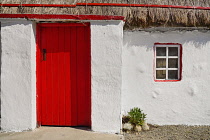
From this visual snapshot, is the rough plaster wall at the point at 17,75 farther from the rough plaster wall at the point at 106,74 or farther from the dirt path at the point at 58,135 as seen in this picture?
the rough plaster wall at the point at 106,74

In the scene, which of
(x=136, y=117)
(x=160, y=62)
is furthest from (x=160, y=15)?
(x=136, y=117)

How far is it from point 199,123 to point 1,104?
15.3ft

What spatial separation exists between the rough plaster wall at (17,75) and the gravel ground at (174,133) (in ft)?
7.25

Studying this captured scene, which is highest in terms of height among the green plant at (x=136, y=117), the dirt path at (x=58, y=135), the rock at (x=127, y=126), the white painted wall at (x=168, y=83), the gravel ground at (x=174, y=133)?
the white painted wall at (x=168, y=83)

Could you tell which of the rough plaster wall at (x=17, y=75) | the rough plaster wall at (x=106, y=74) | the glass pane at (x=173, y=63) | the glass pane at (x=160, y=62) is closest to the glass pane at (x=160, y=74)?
the glass pane at (x=160, y=62)

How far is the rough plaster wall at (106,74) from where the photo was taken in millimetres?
4652

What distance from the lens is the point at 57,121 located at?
499cm

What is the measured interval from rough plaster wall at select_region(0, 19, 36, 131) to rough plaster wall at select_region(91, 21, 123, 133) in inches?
51.4

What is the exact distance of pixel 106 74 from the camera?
468 cm

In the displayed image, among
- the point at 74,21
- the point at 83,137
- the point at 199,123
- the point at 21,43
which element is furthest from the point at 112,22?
the point at 199,123

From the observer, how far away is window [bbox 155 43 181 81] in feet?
18.1

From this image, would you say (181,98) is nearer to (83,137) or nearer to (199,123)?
(199,123)

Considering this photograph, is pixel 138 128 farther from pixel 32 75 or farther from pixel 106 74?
pixel 32 75

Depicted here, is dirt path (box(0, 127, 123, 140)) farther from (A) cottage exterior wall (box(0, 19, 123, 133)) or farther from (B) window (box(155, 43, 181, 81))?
(B) window (box(155, 43, 181, 81))
